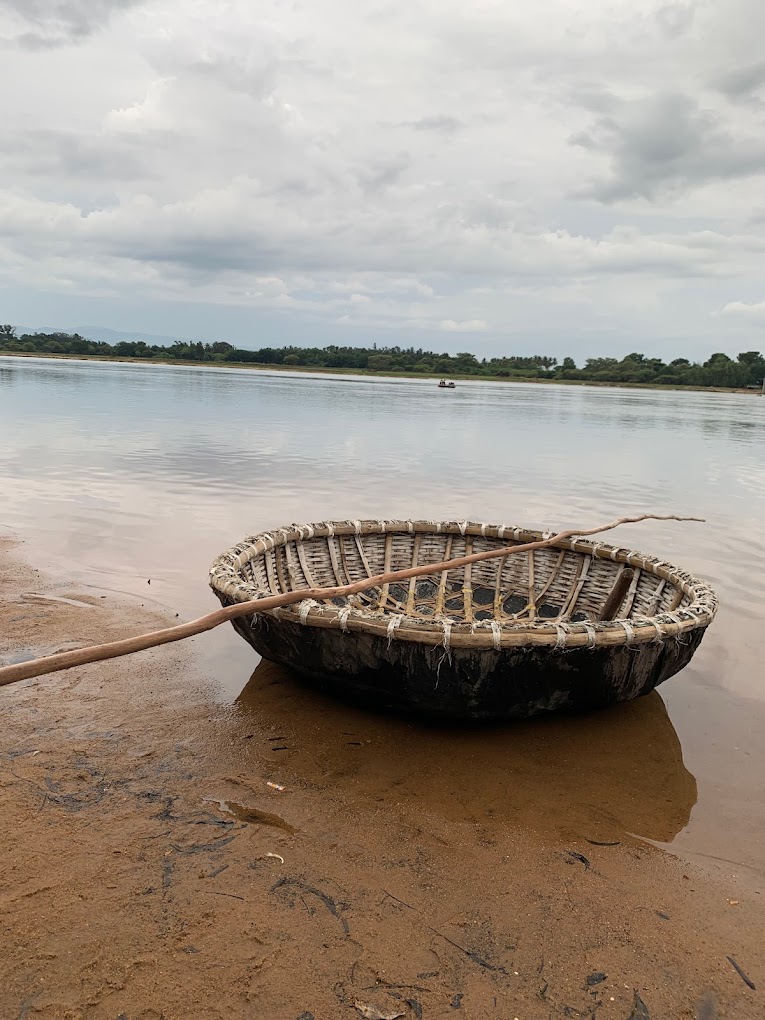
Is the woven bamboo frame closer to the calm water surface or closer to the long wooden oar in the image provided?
the calm water surface

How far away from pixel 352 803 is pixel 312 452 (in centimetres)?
1201

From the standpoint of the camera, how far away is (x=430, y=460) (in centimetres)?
1453

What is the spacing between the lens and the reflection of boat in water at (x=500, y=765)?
2900 mm

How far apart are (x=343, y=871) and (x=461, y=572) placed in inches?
121

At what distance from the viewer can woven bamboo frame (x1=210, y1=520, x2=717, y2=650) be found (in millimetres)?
4352

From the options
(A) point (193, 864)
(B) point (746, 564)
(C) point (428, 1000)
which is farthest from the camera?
(B) point (746, 564)

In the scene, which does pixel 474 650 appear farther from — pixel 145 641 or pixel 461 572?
pixel 461 572

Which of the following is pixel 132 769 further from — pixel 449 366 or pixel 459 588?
pixel 449 366

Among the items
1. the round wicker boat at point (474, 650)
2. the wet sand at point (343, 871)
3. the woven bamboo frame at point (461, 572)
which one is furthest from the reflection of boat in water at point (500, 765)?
the woven bamboo frame at point (461, 572)

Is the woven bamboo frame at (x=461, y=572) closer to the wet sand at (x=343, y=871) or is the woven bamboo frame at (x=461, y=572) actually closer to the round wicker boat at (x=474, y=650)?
the round wicker boat at (x=474, y=650)

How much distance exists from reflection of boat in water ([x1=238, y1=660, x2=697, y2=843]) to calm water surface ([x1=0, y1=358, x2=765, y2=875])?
0.02 m

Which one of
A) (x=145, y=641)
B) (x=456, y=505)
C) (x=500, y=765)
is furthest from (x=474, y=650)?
(x=456, y=505)

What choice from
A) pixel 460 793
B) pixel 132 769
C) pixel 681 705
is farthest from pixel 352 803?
pixel 681 705

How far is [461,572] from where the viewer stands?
5363 mm
